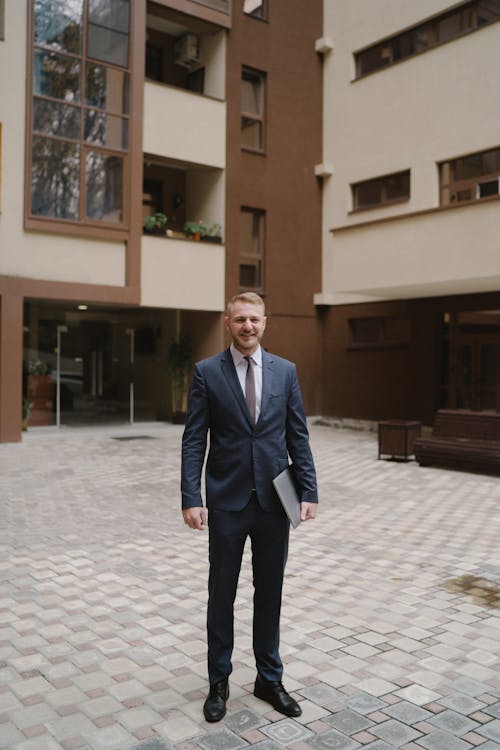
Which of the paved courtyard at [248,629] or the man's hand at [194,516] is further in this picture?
the man's hand at [194,516]

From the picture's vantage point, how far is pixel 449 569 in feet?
20.6

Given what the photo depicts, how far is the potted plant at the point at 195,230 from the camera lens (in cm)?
1836

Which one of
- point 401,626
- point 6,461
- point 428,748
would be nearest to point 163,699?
point 428,748

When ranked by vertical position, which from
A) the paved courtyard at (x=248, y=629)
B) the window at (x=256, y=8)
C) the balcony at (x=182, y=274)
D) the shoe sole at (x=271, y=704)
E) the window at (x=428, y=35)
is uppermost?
the window at (x=256, y=8)

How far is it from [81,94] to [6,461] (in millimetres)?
8249

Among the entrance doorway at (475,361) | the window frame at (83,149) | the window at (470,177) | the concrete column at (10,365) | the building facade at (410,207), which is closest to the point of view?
the concrete column at (10,365)

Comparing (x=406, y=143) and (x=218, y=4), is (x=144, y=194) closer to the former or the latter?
(x=218, y=4)

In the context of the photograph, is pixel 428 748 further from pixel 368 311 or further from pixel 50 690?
pixel 368 311

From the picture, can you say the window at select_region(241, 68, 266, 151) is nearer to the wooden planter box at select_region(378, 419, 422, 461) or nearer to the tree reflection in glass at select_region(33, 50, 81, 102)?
the tree reflection in glass at select_region(33, 50, 81, 102)

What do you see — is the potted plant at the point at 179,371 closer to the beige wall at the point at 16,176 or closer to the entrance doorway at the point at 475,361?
the beige wall at the point at 16,176

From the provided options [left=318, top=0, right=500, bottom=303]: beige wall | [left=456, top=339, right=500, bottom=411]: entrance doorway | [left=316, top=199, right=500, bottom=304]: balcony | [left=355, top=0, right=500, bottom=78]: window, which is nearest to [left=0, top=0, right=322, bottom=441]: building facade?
[left=318, top=0, right=500, bottom=303]: beige wall

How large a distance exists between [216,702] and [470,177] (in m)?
14.9

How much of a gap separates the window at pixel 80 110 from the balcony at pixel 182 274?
1367 mm

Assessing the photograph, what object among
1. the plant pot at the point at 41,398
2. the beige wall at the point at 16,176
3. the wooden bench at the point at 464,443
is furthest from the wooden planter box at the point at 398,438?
the plant pot at the point at 41,398
